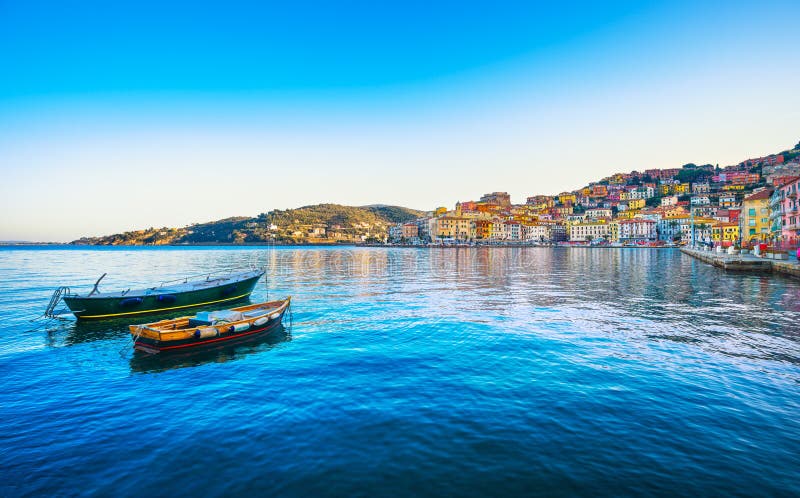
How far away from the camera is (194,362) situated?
14469 mm

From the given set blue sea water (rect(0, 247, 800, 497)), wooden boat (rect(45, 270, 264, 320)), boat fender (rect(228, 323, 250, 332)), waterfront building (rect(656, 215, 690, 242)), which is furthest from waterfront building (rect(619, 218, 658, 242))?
boat fender (rect(228, 323, 250, 332))

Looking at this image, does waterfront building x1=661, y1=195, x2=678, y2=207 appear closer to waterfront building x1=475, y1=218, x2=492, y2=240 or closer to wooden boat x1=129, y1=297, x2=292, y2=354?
waterfront building x1=475, y1=218, x2=492, y2=240

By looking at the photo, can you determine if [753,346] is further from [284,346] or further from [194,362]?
[194,362]

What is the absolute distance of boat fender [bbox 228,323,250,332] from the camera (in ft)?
54.4

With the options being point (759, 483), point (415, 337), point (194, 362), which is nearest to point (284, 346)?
point (194, 362)

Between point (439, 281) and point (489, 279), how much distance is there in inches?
235

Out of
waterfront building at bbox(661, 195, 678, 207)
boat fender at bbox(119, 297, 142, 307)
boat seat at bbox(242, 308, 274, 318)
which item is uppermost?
waterfront building at bbox(661, 195, 678, 207)

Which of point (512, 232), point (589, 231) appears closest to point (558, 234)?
point (589, 231)

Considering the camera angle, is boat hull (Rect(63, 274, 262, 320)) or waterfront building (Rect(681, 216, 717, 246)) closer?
boat hull (Rect(63, 274, 262, 320))

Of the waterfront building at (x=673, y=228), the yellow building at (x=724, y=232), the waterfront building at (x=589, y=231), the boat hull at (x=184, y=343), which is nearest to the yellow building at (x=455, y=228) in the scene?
the waterfront building at (x=589, y=231)

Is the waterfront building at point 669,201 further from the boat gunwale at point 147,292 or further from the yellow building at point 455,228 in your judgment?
the boat gunwale at point 147,292

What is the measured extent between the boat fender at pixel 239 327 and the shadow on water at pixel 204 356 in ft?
1.58

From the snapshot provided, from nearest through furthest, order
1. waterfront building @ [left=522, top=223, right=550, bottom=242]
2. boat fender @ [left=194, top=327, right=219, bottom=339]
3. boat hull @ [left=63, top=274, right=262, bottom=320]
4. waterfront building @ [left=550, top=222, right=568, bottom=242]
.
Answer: boat fender @ [left=194, top=327, right=219, bottom=339], boat hull @ [left=63, top=274, right=262, bottom=320], waterfront building @ [left=522, top=223, right=550, bottom=242], waterfront building @ [left=550, top=222, right=568, bottom=242]

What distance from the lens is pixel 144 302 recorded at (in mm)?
23234
